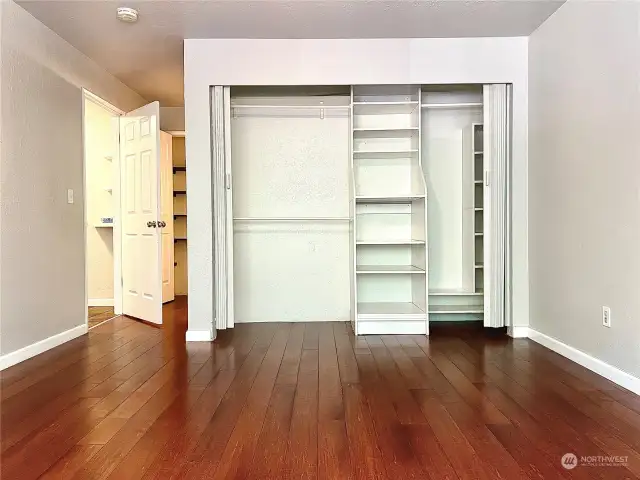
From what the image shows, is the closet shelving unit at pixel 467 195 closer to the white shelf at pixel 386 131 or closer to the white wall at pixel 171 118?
the white shelf at pixel 386 131

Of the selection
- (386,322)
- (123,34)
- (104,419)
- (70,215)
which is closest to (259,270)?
(386,322)

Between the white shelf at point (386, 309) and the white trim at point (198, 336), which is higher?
the white shelf at point (386, 309)

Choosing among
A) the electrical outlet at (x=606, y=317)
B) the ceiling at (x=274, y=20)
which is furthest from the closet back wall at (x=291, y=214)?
the electrical outlet at (x=606, y=317)

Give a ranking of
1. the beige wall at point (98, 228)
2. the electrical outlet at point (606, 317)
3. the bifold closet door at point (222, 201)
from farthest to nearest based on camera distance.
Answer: the beige wall at point (98, 228) → the bifold closet door at point (222, 201) → the electrical outlet at point (606, 317)

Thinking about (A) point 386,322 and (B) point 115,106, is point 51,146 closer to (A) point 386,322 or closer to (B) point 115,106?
(B) point 115,106

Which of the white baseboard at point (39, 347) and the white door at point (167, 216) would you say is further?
the white door at point (167, 216)

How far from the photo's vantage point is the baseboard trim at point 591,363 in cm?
279

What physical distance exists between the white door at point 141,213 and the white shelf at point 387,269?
6.37ft

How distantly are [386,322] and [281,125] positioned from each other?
217 centimetres

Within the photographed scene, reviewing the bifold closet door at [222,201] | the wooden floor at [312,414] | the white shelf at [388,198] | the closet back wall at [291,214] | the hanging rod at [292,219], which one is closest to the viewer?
the wooden floor at [312,414]

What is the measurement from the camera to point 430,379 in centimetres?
300

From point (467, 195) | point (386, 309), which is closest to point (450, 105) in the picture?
point (467, 195)

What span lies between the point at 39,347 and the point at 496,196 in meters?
3.76

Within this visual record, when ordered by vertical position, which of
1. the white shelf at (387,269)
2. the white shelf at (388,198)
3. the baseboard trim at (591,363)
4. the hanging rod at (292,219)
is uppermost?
the white shelf at (388,198)
